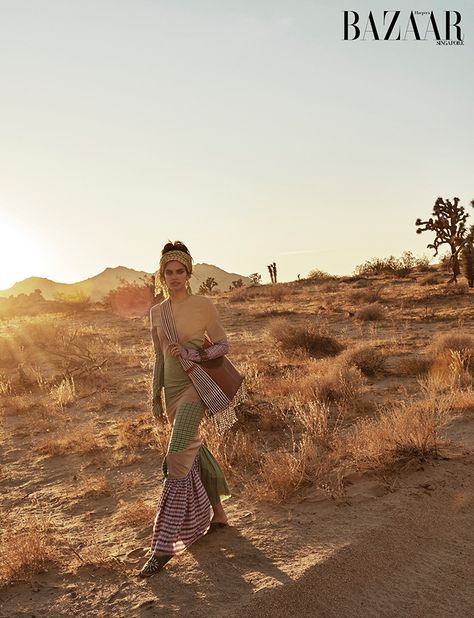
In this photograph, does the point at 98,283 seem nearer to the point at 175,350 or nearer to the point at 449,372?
the point at 449,372

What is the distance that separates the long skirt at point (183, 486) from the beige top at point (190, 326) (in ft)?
0.40

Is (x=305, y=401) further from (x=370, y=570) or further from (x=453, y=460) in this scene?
(x=370, y=570)

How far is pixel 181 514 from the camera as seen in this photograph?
12.9 feet

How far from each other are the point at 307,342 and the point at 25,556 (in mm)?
9989

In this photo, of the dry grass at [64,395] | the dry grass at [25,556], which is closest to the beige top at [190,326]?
the dry grass at [25,556]

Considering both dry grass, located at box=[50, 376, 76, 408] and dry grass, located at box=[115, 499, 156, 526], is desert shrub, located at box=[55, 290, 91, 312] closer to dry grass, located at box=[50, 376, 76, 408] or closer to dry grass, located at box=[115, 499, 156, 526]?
dry grass, located at box=[50, 376, 76, 408]

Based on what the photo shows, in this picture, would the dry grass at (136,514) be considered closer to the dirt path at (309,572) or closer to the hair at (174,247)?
the dirt path at (309,572)

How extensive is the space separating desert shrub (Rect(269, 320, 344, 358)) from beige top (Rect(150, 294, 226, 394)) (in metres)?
8.88

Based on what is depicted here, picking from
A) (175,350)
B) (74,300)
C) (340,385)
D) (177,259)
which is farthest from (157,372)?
(74,300)

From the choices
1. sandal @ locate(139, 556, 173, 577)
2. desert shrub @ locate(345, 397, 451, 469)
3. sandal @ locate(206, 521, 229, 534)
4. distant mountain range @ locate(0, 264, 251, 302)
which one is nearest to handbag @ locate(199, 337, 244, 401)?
sandal @ locate(206, 521, 229, 534)

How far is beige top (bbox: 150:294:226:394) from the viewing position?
13.7ft

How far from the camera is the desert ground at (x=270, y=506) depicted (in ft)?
11.5

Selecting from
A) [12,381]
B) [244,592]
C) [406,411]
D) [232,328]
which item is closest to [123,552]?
[244,592]

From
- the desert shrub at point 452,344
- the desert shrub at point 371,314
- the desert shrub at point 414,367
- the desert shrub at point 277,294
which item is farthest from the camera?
the desert shrub at point 277,294
